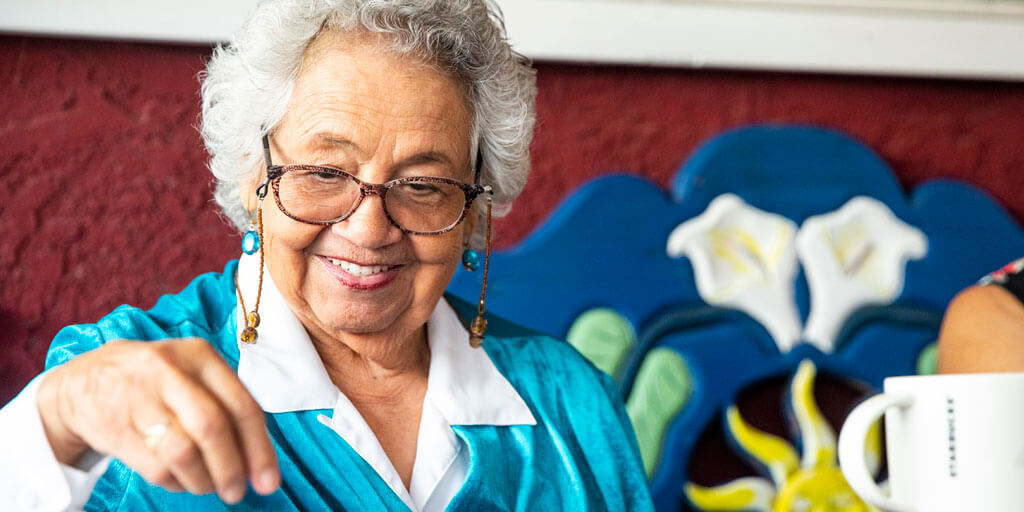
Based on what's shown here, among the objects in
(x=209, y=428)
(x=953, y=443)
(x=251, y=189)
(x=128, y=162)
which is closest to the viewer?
(x=209, y=428)

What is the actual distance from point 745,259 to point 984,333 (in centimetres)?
60

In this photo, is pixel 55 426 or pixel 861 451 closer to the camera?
pixel 55 426

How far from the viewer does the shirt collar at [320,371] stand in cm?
99

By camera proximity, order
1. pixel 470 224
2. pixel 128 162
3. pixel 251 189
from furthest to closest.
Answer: pixel 128 162
pixel 470 224
pixel 251 189

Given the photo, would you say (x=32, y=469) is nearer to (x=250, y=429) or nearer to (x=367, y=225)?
(x=250, y=429)

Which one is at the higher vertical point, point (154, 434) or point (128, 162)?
point (128, 162)

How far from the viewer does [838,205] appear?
5.76 ft

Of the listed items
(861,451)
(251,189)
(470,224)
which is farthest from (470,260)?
Result: (861,451)

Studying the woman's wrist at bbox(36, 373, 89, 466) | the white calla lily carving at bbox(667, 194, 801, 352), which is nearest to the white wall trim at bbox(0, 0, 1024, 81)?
the white calla lily carving at bbox(667, 194, 801, 352)

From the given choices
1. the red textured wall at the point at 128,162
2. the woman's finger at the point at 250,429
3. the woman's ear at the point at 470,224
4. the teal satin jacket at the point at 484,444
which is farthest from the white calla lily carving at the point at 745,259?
the woman's finger at the point at 250,429

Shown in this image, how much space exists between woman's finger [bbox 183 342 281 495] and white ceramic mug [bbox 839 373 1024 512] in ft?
1.53

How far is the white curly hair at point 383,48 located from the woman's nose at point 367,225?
152mm

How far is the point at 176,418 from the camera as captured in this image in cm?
57

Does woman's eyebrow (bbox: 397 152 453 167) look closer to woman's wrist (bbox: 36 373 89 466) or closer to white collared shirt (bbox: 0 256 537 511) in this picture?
white collared shirt (bbox: 0 256 537 511)
